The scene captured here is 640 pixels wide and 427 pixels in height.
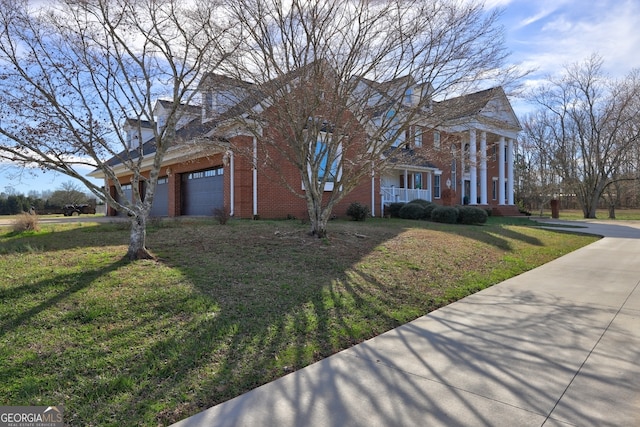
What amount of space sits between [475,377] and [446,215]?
14.4 meters

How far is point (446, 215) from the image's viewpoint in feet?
56.6

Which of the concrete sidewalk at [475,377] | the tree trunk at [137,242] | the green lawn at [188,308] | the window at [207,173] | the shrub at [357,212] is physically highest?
the window at [207,173]

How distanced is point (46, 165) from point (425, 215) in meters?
15.2

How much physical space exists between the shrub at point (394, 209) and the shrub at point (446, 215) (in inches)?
93.5

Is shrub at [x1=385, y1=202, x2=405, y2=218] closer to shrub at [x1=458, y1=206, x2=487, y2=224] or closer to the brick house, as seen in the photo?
the brick house

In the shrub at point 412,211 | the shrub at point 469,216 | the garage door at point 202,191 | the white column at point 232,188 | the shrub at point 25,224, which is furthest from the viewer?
the shrub at point 412,211

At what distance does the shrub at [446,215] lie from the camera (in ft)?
56.4

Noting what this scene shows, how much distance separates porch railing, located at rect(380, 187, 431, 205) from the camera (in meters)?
20.8

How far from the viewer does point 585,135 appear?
116 ft

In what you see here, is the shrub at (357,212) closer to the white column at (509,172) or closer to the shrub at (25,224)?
the shrub at (25,224)

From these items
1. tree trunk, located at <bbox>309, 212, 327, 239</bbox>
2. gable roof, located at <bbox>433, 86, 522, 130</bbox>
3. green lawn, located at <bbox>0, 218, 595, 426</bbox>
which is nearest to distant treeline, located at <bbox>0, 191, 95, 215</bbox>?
green lawn, located at <bbox>0, 218, 595, 426</bbox>

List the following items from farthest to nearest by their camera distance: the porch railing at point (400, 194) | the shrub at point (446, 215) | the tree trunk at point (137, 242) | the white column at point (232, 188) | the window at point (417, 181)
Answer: the window at point (417, 181) → the porch railing at point (400, 194) → the shrub at point (446, 215) → the white column at point (232, 188) → the tree trunk at point (137, 242)

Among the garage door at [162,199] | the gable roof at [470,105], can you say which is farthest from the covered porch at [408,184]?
the garage door at [162,199]

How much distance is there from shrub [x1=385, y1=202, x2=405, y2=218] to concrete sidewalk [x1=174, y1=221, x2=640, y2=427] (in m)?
13.9
